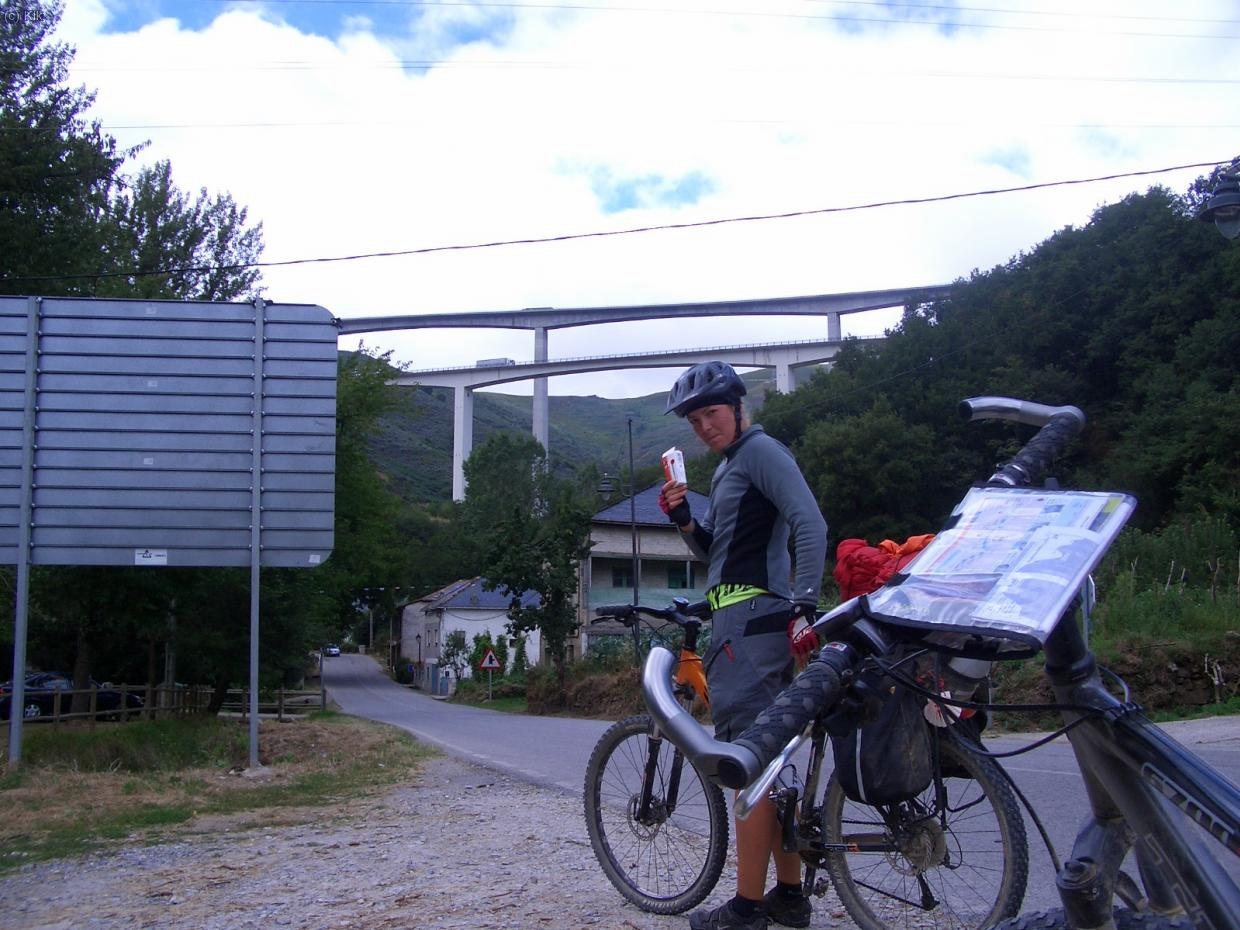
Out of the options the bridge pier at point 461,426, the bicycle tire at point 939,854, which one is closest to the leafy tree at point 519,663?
the bridge pier at point 461,426

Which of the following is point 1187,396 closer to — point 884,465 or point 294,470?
point 884,465

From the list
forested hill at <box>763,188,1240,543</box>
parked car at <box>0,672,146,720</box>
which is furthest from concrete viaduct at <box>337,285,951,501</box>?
parked car at <box>0,672,146,720</box>

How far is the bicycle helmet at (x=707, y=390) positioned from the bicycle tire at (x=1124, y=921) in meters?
2.02

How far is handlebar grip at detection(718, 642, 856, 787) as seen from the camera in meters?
1.52

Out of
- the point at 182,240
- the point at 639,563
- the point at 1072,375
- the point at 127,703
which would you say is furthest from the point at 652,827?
the point at 639,563

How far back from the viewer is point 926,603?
1.68 metres

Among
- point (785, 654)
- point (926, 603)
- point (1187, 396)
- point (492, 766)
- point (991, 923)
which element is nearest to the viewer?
point (926, 603)

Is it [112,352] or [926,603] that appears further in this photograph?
[112,352]

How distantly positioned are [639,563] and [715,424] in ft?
140

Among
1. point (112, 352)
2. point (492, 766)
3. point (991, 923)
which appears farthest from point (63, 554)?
point (991, 923)

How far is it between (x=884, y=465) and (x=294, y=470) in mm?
32155

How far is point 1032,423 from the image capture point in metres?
2.34

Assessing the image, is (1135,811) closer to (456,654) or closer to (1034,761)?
(1034,761)

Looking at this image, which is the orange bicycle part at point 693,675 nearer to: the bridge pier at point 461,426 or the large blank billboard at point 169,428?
the large blank billboard at point 169,428
